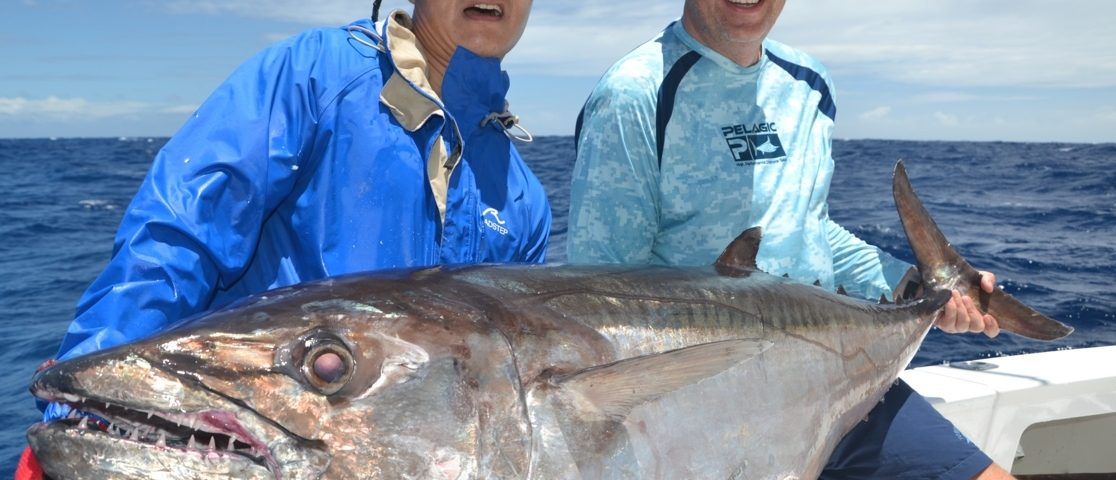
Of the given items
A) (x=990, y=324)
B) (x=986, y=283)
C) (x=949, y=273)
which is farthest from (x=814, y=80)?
(x=990, y=324)

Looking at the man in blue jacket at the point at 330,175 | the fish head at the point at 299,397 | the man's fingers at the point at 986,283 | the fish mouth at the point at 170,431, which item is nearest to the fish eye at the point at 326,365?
the fish head at the point at 299,397

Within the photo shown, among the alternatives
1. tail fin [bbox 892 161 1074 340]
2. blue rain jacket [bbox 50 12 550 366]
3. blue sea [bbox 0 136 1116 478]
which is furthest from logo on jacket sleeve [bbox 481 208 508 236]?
blue sea [bbox 0 136 1116 478]

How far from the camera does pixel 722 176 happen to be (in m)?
2.94

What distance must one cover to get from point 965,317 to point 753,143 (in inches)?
40.1

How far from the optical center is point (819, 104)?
331 cm

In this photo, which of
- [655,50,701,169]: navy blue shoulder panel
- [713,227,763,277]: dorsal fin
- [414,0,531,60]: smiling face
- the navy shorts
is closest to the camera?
[713,227,763,277]: dorsal fin

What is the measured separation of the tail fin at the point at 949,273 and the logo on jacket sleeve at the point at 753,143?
1.66ft

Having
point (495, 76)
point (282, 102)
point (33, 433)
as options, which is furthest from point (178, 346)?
point (495, 76)

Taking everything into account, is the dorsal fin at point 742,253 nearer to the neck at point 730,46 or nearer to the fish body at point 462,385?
the fish body at point 462,385

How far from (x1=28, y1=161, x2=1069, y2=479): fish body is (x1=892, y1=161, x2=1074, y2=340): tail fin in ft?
4.68

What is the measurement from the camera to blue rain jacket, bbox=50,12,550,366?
177 centimetres

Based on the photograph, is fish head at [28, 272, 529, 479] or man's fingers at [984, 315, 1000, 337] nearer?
fish head at [28, 272, 529, 479]

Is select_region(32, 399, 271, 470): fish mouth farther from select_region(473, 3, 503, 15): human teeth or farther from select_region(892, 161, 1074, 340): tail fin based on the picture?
select_region(892, 161, 1074, 340): tail fin

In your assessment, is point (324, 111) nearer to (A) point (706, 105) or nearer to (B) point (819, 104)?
(A) point (706, 105)
